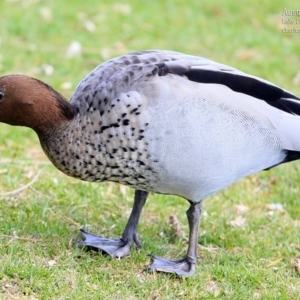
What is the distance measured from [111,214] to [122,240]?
19.4 inches

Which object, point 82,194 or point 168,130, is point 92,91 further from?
point 82,194

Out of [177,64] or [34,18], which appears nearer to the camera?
[177,64]

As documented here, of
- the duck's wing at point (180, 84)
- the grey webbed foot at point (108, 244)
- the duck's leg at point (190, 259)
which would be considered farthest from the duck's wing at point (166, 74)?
the grey webbed foot at point (108, 244)

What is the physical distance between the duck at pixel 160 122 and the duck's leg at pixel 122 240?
0.31m

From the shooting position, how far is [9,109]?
12.3 feet

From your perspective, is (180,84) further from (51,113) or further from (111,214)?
(111,214)

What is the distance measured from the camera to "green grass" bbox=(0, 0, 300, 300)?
12.6 feet

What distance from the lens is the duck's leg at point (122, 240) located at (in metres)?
4.16

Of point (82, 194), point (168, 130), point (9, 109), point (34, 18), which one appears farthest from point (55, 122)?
point (34, 18)

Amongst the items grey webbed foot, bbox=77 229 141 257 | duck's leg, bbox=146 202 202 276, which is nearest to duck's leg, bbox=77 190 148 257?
grey webbed foot, bbox=77 229 141 257

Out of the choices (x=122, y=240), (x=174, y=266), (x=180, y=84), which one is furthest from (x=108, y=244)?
(x=180, y=84)

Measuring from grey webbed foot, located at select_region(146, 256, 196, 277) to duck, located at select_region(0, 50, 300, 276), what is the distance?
13 mm

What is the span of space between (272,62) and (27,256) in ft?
14.9

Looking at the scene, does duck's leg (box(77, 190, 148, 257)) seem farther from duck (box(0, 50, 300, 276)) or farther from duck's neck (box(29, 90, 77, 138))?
duck's neck (box(29, 90, 77, 138))
